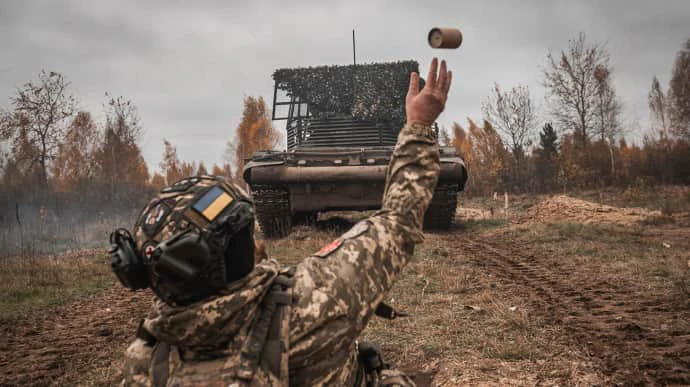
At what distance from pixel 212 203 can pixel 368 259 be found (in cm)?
38

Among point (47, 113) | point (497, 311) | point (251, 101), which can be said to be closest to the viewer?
point (497, 311)

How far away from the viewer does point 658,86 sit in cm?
3659

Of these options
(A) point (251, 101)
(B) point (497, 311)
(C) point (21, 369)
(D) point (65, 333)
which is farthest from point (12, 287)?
(A) point (251, 101)

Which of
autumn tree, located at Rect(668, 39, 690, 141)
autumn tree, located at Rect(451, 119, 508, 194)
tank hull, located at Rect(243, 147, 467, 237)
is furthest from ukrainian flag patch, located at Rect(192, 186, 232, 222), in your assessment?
autumn tree, located at Rect(668, 39, 690, 141)

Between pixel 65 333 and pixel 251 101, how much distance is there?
31.5 metres

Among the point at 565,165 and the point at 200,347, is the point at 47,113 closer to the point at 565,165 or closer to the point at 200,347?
the point at 565,165

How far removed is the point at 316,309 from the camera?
1235mm

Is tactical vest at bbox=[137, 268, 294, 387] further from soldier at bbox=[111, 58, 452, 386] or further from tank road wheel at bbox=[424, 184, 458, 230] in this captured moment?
tank road wheel at bbox=[424, 184, 458, 230]

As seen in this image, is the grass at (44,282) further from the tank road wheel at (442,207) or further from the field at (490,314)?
the tank road wheel at (442,207)

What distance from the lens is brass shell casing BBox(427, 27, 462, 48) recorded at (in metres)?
1.46

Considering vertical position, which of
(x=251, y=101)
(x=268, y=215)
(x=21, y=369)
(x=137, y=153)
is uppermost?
(x=251, y=101)

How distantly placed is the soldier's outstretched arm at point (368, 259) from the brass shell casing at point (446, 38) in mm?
96

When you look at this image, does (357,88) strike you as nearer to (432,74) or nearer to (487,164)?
(432,74)

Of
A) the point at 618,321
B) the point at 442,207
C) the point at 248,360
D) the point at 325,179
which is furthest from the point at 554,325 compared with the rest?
the point at 442,207
